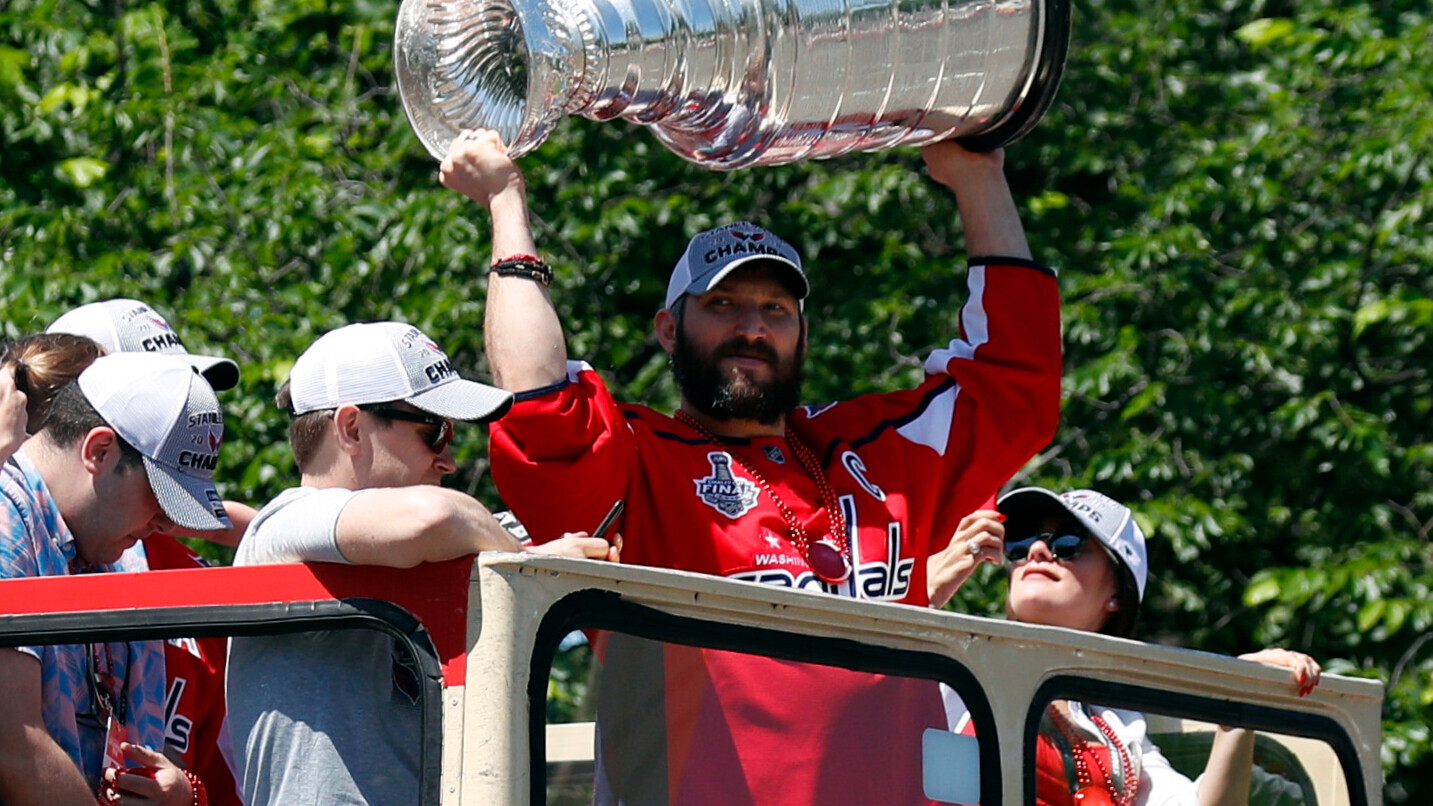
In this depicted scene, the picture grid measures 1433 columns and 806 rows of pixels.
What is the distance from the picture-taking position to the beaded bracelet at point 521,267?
3.16m

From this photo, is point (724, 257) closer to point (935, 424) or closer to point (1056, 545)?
point (935, 424)

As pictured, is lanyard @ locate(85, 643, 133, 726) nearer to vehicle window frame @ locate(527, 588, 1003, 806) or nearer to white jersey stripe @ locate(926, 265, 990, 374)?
vehicle window frame @ locate(527, 588, 1003, 806)

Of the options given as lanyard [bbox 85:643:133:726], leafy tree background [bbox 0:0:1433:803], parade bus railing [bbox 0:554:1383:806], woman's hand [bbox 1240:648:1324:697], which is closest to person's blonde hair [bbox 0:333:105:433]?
lanyard [bbox 85:643:133:726]

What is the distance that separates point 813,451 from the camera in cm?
362

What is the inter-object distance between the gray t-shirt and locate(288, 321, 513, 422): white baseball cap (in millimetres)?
419

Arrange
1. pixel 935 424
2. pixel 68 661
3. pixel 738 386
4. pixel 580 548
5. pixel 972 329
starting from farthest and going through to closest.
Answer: pixel 972 329
pixel 935 424
pixel 738 386
pixel 68 661
pixel 580 548

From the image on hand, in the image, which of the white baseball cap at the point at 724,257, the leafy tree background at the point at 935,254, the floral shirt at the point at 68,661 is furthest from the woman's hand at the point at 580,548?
the leafy tree background at the point at 935,254

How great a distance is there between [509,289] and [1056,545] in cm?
124

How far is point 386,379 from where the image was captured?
285 cm

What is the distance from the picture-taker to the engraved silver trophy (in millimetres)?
3025

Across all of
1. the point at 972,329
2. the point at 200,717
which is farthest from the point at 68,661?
the point at 972,329

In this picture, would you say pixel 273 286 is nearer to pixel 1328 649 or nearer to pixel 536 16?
pixel 1328 649

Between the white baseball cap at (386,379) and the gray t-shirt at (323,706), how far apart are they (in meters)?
0.42

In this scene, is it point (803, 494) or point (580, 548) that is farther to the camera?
point (803, 494)
